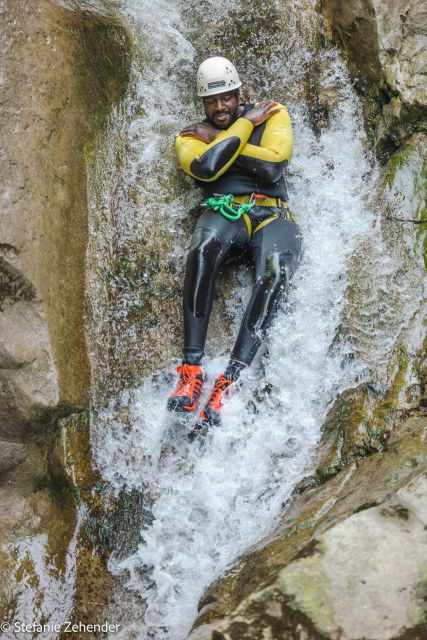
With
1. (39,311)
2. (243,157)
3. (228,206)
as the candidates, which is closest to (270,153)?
(243,157)

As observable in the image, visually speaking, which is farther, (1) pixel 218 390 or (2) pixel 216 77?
(2) pixel 216 77

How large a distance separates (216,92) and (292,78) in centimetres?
139

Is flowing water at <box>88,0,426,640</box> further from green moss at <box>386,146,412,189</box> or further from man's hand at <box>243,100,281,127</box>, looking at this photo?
man's hand at <box>243,100,281,127</box>

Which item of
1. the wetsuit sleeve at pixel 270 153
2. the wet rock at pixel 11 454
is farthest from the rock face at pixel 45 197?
the wetsuit sleeve at pixel 270 153

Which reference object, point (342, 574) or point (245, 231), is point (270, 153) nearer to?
point (245, 231)

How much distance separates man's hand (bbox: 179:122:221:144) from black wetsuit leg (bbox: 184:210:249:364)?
717 mm

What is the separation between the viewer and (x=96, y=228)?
5.72 m

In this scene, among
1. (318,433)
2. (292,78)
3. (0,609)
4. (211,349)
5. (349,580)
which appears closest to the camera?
(349,580)

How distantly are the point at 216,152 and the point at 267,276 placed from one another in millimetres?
1038

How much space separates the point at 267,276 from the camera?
5.30 meters

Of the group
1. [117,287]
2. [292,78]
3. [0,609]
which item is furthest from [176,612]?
[292,78]

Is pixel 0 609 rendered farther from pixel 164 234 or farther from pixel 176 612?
pixel 164 234

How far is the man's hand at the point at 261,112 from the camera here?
5605 mm


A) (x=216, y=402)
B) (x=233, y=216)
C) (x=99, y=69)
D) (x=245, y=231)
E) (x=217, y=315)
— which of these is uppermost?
(x=99, y=69)
